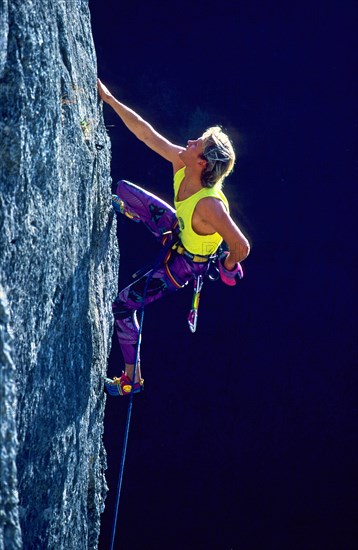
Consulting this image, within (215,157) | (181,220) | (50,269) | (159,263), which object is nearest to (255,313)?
(159,263)

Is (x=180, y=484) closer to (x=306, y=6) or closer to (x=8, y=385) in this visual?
(x=306, y=6)

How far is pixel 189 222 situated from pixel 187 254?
0.26m

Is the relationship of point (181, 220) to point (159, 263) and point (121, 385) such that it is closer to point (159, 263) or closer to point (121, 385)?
point (159, 263)

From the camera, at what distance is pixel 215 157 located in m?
3.45

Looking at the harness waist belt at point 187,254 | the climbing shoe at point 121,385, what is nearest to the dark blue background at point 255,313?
the climbing shoe at point 121,385

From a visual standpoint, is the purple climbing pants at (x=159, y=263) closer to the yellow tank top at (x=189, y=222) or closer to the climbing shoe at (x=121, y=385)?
the yellow tank top at (x=189, y=222)

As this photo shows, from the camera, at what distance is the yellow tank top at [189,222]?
139 inches

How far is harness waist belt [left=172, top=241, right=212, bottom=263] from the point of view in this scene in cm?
378

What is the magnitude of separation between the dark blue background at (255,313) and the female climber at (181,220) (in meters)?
4.55

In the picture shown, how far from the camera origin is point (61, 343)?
10.1 ft

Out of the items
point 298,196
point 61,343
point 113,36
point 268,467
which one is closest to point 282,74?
point 298,196

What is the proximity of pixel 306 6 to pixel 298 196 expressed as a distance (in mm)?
2015

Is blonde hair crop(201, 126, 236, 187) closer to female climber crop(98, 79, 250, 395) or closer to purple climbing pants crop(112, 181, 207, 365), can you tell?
female climber crop(98, 79, 250, 395)

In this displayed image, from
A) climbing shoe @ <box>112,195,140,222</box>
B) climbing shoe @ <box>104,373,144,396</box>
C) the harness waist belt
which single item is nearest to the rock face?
climbing shoe @ <box>112,195,140,222</box>
